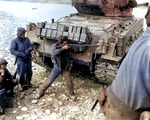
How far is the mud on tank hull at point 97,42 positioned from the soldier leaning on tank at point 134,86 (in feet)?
9.36

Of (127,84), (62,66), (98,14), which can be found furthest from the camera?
(98,14)

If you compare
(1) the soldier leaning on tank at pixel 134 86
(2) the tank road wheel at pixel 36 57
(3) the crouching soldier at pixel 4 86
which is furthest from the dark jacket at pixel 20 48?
(1) the soldier leaning on tank at pixel 134 86

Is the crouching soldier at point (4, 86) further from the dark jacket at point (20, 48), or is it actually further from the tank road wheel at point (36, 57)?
the tank road wheel at point (36, 57)

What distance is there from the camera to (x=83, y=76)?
6496 millimetres

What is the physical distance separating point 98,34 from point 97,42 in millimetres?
228

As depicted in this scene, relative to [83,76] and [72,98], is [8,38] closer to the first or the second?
[83,76]

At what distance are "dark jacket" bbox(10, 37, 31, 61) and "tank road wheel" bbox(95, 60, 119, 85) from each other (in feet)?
6.13

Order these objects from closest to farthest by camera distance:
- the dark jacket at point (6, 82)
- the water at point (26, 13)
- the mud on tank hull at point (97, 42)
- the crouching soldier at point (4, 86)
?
1. the crouching soldier at point (4, 86)
2. the dark jacket at point (6, 82)
3. the mud on tank hull at point (97, 42)
4. the water at point (26, 13)

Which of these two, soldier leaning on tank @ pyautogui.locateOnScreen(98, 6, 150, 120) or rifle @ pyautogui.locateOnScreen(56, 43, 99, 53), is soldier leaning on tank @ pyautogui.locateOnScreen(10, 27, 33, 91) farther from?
soldier leaning on tank @ pyautogui.locateOnScreen(98, 6, 150, 120)

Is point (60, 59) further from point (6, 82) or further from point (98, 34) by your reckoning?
point (6, 82)

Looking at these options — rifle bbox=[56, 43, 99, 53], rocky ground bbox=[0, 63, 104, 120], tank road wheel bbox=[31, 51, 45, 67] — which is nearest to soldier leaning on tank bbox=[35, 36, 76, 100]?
rifle bbox=[56, 43, 99, 53]

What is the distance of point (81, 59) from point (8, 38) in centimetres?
640

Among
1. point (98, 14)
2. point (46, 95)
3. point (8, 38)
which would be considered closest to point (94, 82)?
point (46, 95)

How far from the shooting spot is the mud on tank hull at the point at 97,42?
15.5ft
